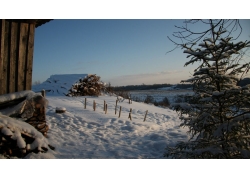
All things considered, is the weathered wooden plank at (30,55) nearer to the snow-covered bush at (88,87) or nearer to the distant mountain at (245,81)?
the distant mountain at (245,81)

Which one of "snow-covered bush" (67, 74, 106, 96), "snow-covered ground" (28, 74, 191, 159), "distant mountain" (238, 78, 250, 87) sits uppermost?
"distant mountain" (238, 78, 250, 87)

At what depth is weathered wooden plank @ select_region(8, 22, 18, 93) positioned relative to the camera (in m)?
4.18

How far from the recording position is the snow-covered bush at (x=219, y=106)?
2842 mm

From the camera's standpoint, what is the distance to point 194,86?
3.20 meters

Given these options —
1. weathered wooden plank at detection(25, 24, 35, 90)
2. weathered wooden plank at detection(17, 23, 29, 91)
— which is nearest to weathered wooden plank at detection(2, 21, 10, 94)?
weathered wooden plank at detection(17, 23, 29, 91)

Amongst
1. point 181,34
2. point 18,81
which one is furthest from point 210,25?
point 18,81

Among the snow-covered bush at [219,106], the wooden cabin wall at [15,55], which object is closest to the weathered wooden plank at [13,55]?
the wooden cabin wall at [15,55]

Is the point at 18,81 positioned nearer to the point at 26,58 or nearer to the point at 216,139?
the point at 26,58

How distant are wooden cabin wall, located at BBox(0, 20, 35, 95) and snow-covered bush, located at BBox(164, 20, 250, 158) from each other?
3312 mm

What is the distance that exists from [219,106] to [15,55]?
406cm

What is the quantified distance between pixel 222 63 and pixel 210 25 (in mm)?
619

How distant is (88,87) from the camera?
13.6m

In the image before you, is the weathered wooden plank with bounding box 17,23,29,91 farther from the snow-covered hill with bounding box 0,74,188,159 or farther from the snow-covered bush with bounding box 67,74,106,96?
the snow-covered bush with bounding box 67,74,106,96

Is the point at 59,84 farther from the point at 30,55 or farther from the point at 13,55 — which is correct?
the point at 13,55
